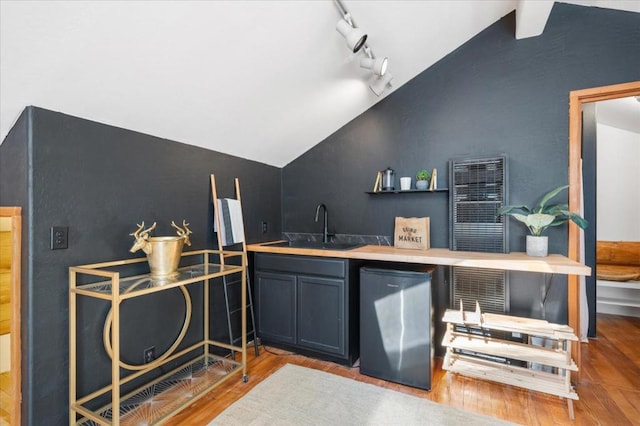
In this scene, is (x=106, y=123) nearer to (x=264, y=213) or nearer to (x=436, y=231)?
(x=264, y=213)

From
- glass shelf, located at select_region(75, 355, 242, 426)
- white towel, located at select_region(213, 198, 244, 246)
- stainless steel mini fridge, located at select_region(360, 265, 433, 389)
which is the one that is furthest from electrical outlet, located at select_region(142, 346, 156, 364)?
stainless steel mini fridge, located at select_region(360, 265, 433, 389)

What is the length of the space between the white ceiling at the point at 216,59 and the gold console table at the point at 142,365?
35.9 inches

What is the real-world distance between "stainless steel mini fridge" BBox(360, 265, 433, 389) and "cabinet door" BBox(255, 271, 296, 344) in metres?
0.61

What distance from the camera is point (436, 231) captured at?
105 inches

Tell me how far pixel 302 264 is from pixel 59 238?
61.5 inches

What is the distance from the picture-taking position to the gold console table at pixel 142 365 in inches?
60.9

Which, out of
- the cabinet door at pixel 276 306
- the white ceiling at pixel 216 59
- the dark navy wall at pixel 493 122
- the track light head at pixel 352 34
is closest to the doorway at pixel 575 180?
the dark navy wall at pixel 493 122

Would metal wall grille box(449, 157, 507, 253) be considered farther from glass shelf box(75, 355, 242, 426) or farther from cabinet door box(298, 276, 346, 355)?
glass shelf box(75, 355, 242, 426)

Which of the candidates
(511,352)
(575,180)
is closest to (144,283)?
(511,352)

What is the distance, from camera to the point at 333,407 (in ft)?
6.37

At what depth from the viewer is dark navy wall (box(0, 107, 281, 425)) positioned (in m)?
1.54

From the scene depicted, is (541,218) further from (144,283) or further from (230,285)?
(144,283)

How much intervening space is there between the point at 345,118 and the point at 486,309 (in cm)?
208

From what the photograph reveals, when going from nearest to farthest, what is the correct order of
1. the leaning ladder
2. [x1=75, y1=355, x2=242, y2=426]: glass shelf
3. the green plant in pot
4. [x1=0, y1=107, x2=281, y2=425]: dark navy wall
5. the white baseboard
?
[x1=0, y1=107, x2=281, y2=425]: dark navy wall, [x1=75, y1=355, x2=242, y2=426]: glass shelf, the green plant in pot, the leaning ladder, the white baseboard
